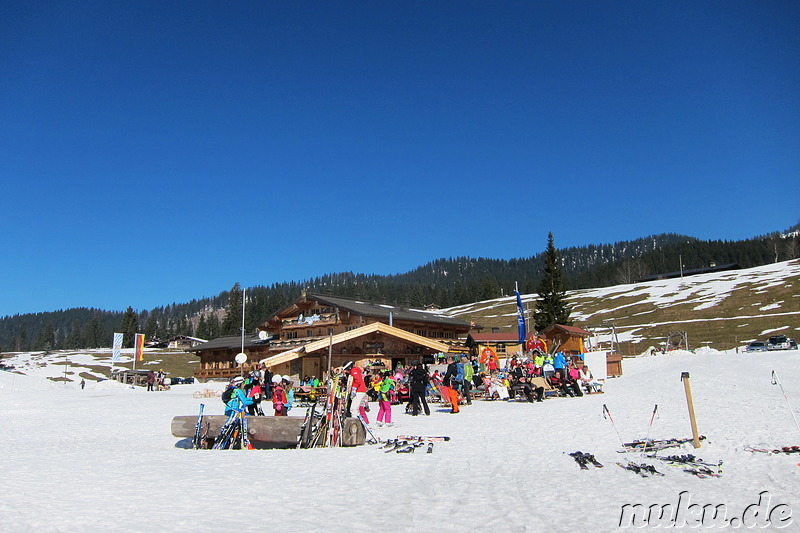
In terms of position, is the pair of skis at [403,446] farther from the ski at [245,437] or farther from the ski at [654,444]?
the ski at [654,444]

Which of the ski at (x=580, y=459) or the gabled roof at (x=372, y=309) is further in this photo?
the gabled roof at (x=372, y=309)

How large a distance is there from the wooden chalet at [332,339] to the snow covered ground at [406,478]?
14.0 m

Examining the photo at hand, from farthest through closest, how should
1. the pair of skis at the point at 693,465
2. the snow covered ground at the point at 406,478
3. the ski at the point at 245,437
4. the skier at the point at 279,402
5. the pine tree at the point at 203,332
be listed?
the pine tree at the point at 203,332
the skier at the point at 279,402
the ski at the point at 245,437
the pair of skis at the point at 693,465
the snow covered ground at the point at 406,478

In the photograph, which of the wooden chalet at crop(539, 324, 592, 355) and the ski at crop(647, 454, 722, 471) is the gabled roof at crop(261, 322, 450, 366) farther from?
the ski at crop(647, 454, 722, 471)

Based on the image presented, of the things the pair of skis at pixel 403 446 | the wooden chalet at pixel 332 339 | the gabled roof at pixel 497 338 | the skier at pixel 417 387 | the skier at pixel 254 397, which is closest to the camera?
the pair of skis at pixel 403 446

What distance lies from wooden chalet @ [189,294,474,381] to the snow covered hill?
60.7ft

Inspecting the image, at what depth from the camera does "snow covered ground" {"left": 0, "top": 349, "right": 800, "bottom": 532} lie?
21.3 feet

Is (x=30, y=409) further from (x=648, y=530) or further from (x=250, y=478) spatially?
(x=648, y=530)

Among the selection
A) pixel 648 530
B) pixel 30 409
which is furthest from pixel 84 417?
pixel 648 530

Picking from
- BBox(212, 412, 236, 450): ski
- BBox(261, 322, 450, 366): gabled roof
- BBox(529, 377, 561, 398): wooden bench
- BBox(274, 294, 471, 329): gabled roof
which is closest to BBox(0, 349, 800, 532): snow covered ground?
BBox(212, 412, 236, 450): ski

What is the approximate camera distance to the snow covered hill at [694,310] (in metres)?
56.9

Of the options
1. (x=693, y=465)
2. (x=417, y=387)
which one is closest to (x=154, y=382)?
(x=417, y=387)

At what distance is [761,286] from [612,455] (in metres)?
93.2

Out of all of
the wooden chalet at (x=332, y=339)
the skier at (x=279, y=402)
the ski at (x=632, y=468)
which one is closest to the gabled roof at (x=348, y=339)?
the wooden chalet at (x=332, y=339)
